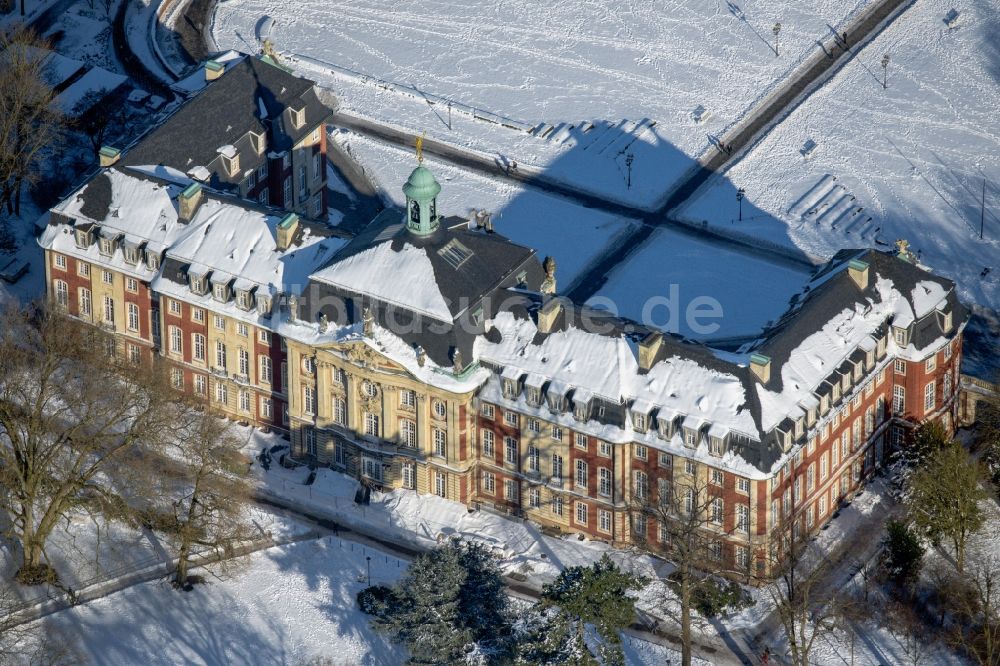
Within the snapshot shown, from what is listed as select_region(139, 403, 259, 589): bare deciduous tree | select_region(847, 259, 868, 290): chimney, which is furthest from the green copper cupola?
select_region(847, 259, 868, 290): chimney

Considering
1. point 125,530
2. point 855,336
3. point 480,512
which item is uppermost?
point 855,336

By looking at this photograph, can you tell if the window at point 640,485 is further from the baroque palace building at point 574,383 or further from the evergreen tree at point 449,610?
the evergreen tree at point 449,610

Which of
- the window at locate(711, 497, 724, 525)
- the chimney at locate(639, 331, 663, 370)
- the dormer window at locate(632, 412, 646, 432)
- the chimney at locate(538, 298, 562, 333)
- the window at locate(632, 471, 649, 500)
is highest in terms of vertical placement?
the chimney at locate(639, 331, 663, 370)

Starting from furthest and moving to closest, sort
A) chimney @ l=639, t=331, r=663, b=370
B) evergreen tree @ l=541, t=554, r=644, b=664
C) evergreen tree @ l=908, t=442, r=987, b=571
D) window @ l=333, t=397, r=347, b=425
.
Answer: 1. window @ l=333, t=397, r=347, b=425
2. chimney @ l=639, t=331, r=663, b=370
3. evergreen tree @ l=908, t=442, r=987, b=571
4. evergreen tree @ l=541, t=554, r=644, b=664

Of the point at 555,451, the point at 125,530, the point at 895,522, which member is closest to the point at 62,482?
the point at 125,530

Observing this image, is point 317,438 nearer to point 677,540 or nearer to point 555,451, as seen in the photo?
point 555,451

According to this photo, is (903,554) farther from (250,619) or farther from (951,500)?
(250,619)

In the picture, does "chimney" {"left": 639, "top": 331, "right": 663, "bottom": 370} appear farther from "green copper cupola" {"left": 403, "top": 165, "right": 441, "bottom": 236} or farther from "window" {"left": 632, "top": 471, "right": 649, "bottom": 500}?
"green copper cupola" {"left": 403, "top": 165, "right": 441, "bottom": 236}
